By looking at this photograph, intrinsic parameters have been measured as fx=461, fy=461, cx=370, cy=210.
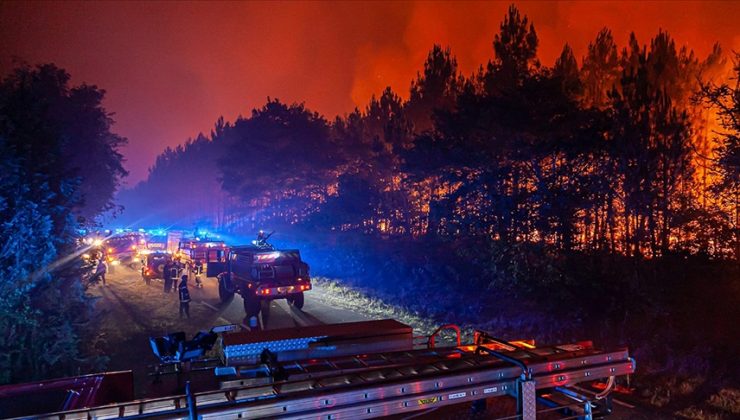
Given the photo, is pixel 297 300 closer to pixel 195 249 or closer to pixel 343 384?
pixel 195 249

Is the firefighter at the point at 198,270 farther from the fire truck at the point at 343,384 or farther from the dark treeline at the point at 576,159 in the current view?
the fire truck at the point at 343,384

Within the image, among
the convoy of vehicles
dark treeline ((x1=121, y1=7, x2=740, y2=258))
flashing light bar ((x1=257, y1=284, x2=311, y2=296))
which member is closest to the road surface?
flashing light bar ((x1=257, y1=284, x2=311, y2=296))

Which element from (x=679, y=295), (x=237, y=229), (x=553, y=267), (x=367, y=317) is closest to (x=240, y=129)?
(x=237, y=229)

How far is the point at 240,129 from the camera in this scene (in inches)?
2023

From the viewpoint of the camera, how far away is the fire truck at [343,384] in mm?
2562

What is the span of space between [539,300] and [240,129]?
43.3 m

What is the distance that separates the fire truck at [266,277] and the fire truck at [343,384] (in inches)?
436

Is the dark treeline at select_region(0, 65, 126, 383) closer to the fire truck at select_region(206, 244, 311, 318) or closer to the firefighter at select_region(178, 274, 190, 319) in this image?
the firefighter at select_region(178, 274, 190, 319)

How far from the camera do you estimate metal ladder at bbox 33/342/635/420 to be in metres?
2.47

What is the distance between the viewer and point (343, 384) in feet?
9.48

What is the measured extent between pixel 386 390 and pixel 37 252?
828 cm

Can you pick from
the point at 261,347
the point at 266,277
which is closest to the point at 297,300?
the point at 266,277

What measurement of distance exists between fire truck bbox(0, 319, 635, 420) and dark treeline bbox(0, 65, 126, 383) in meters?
5.04

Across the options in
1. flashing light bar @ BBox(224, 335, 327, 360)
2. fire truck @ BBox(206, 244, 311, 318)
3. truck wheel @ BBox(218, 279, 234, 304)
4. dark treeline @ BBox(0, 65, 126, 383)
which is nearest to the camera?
flashing light bar @ BBox(224, 335, 327, 360)
